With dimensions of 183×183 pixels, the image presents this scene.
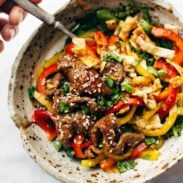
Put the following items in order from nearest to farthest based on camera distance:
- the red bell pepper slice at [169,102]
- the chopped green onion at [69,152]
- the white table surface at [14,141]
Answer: the red bell pepper slice at [169,102]
the chopped green onion at [69,152]
the white table surface at [14,141]

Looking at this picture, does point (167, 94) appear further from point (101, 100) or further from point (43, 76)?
point (43, 76)

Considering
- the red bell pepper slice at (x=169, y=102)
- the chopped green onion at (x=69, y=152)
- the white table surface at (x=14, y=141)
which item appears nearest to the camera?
the red bell pepper slice at (x=169, y=102)

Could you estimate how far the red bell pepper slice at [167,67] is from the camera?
1.69 m

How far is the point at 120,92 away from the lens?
67.2 inches

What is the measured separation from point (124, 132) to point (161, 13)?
14.5 inches

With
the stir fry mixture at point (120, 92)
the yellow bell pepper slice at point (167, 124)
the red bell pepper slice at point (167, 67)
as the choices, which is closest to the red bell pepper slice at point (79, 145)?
the stir fry mixture at point (120, 92)

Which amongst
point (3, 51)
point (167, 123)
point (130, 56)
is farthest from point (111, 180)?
point (3, 51)

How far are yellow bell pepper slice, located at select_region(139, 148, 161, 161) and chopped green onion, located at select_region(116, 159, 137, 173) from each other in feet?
0.10

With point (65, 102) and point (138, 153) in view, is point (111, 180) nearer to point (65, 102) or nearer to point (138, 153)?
point (138, 153)

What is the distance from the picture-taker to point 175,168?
5.96 ft

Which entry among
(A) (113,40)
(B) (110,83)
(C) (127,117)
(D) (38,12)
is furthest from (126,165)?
(D) (38,12)

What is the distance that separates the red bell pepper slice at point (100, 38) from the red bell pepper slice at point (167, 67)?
17 cm

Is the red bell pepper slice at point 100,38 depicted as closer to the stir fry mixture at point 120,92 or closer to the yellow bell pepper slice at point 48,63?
the stir fry mixture at point 120,92

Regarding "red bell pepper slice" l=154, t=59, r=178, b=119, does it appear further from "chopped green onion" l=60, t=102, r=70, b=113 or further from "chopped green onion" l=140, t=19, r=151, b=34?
"chopped green onion" l=60, t=102, r=70, b=113
